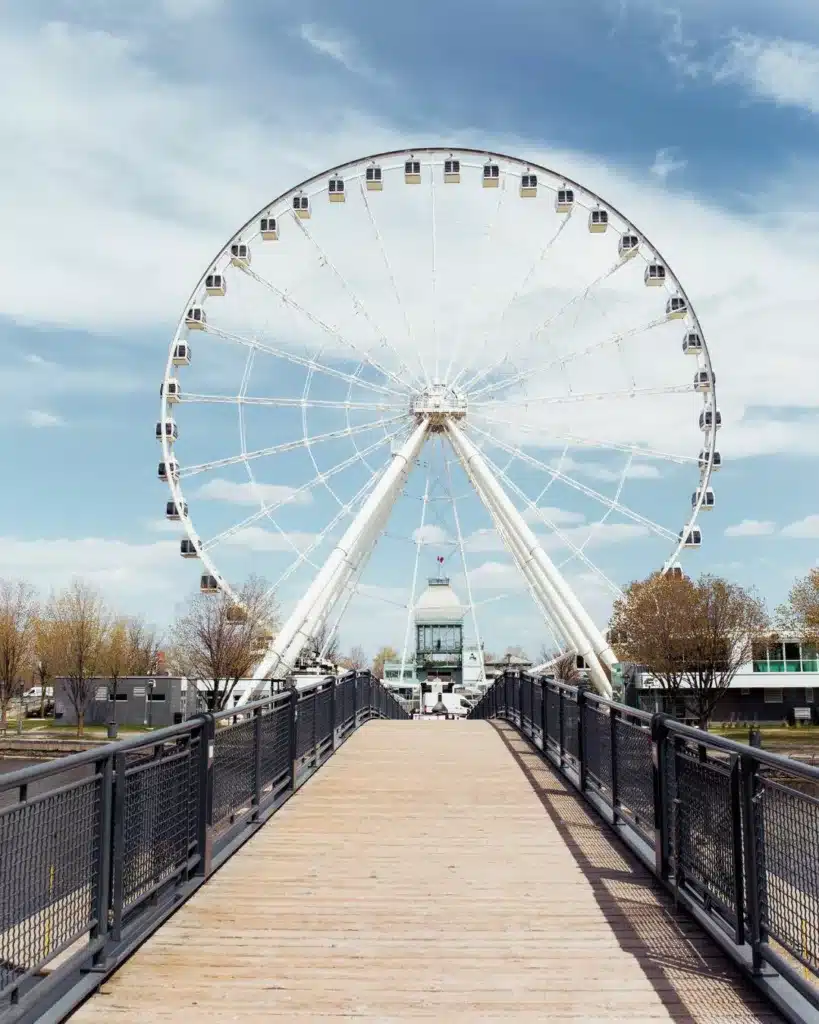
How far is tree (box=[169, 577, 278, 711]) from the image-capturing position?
51.0 metres

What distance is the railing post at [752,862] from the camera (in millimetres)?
4918

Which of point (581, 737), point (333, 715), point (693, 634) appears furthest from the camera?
point (693, 634)

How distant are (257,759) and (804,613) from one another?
4428 centimetres

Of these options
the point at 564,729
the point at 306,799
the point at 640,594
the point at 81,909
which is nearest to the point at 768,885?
the point at 81,909

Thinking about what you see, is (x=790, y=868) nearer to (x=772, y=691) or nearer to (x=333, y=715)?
(x=333, y=715)

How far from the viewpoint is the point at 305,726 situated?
11867 mm

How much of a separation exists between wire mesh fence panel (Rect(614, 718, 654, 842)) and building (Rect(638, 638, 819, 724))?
148ft

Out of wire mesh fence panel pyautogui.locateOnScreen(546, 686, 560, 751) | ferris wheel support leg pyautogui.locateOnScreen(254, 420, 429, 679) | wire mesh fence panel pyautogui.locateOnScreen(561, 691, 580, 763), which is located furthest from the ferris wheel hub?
wire mesh fence panel pyautogui.locateOnScreen(561, 691, 580, 763)

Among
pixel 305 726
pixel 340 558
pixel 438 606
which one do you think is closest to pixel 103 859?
pixel 305 726

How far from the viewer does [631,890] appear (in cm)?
674

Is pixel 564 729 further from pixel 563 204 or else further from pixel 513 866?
pixel 563 204

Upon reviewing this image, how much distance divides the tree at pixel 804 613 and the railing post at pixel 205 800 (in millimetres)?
42988

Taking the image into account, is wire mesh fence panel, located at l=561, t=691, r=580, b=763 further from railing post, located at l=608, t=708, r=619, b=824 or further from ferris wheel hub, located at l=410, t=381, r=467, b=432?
ferris wheel hub, located at l=410, t=381, r=467, b=432

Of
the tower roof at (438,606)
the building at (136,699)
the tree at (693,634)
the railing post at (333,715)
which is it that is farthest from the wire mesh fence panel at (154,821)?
the tower roof at (438,606)
